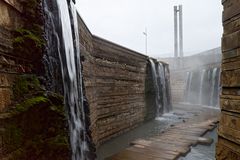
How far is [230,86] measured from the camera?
2438 millimetres

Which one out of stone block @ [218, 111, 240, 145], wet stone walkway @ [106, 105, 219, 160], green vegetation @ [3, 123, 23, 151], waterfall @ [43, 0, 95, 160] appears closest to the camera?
stone block @ [218, 111, 240, 145]

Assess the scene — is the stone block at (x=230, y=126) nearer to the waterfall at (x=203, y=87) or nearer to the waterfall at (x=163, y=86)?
the waterfall at (x=163, y=86)

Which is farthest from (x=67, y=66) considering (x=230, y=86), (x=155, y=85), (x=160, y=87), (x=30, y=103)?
(x=160, y=87)

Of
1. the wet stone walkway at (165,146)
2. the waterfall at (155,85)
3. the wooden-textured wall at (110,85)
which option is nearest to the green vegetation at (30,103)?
the wet stone walkway at (165,146)

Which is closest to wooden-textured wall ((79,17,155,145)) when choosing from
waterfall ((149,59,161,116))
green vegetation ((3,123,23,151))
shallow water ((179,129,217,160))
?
waterfall ((149,59,161,116))

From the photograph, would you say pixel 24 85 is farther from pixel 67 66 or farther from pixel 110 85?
pixel 110 85

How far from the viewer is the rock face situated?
2.31 meters

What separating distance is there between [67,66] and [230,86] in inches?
116

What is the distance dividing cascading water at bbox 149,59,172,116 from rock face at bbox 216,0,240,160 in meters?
11.5

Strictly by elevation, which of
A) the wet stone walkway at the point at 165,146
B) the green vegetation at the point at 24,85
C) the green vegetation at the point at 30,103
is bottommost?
the wet stone walkway at the point at 165,146

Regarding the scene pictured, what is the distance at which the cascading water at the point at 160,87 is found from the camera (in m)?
14.4

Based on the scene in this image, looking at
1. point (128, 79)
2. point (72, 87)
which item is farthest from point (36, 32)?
point (128, 79)

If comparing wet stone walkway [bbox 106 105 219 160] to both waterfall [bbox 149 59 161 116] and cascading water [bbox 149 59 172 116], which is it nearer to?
waterfall [bbox 149 59 161 116]

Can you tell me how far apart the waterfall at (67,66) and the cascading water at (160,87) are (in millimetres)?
9459
